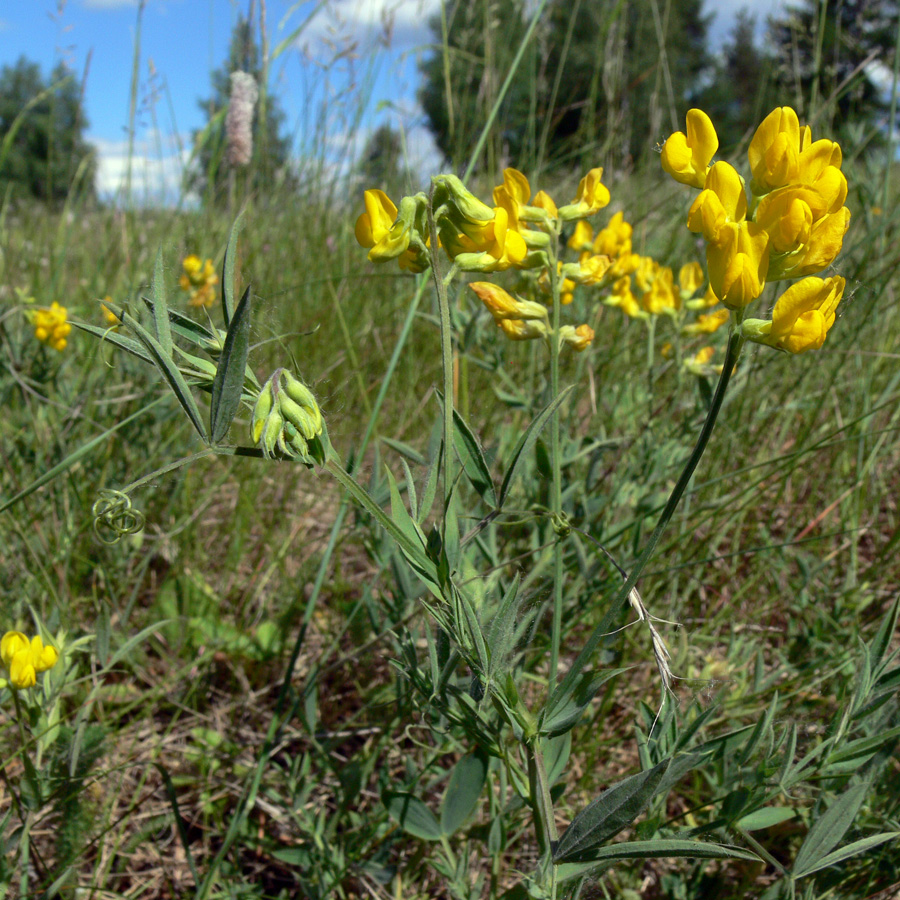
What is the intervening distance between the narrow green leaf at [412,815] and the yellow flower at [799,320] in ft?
2.53

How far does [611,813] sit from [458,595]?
25 centimetres

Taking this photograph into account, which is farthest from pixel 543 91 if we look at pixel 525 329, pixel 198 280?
pixel 525 329

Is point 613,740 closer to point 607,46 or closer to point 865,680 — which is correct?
point 865,680

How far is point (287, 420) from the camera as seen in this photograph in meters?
0.69

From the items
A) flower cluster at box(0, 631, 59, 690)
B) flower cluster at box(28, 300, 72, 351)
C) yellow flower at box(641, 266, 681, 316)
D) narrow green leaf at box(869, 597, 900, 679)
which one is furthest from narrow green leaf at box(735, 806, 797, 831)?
flower cluster at box(28, 300, 72, 351)

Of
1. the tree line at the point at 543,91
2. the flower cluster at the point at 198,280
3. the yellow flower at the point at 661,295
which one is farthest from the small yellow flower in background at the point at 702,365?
the flower cluster at the point at 198,280

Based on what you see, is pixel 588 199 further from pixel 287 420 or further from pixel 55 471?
pixel 55 471

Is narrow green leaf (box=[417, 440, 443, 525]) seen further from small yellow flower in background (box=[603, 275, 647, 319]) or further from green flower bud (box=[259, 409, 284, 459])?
small yellow flower in background (box=[603, 275, 647, 319])

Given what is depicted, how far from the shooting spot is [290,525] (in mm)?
2074

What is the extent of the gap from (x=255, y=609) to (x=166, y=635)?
0.72 feet

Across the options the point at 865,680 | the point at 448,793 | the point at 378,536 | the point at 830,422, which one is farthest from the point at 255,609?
the point at 830,422

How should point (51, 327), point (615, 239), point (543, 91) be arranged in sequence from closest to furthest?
point (615, 239) → point (51, 327) → point (543, 91)

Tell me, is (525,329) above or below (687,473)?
above

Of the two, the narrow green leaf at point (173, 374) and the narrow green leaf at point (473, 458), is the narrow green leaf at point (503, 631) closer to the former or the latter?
the narrow green leaf at point (473, 458)
